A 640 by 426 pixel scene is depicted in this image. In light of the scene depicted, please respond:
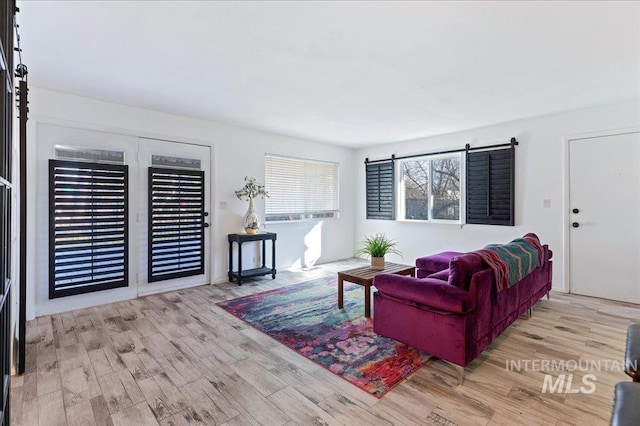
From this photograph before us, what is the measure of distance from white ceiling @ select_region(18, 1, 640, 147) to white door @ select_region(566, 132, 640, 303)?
63cm

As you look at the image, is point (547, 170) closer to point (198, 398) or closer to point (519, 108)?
point (519, 108)

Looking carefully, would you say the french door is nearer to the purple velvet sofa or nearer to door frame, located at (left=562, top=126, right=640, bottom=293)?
the purple velvet sofa

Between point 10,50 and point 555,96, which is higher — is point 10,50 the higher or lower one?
the lower one

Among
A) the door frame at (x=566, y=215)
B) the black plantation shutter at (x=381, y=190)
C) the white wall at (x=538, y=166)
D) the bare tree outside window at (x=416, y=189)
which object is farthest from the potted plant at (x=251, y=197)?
the door frame at (x=566, y=215)

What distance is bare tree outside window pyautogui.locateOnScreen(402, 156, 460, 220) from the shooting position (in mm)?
5301

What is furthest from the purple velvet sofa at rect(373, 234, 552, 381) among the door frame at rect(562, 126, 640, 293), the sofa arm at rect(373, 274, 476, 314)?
the door frame at rect(562, 126, 640, 293)

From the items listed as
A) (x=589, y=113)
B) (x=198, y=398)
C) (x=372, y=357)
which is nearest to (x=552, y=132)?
(x=589, y=113)

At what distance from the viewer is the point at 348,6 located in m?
1.94

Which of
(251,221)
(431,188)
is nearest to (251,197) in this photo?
(251,221)

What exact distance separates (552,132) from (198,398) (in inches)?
198

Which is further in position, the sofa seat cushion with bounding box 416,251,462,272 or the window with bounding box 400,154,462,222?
the window with bounding box 400,154,462,222

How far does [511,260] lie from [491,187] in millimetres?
2521

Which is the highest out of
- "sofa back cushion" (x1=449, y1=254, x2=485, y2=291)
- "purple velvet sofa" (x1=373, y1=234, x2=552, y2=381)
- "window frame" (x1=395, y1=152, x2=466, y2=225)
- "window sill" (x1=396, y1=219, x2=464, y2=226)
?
"window frame" (x1=395, y1=152, x2=466, y2=225)

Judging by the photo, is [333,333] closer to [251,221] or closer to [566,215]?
[251,221]
